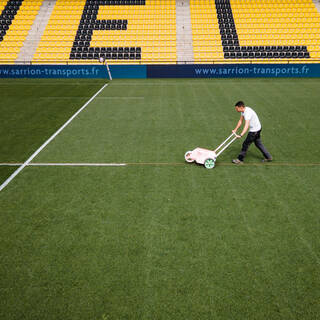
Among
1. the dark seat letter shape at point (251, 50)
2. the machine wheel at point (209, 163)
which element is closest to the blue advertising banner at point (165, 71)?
the dark seat letter shape at point (251, 50)

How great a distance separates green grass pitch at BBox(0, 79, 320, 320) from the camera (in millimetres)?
3598

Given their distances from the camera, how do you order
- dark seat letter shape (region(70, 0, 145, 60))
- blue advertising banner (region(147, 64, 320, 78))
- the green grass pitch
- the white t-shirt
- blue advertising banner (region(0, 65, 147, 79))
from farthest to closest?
dark seat letter shape (region(70, 0, 145, 60)), blue advertising banner (region(0, 65, 147, 79)), blue advertising banner (region(147, 64, 320, 78)), the white t-shirt, the green grass pitch

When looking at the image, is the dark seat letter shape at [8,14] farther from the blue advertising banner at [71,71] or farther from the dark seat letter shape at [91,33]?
the blue advertising banner at [71,71]

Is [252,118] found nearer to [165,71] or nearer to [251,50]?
[165,71]

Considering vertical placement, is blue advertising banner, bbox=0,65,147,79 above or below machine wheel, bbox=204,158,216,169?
above

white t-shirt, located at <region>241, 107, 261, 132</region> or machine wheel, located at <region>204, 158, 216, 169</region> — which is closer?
white t-shirt, located at <region>241, 107, 261, 132</region>

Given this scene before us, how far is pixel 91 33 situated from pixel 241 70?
1670cm

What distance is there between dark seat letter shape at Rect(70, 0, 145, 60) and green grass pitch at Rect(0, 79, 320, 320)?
52.5 ft

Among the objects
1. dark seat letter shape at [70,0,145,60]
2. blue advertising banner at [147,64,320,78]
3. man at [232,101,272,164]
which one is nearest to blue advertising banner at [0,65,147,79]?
blue advertising banner at [147,64,320,78]

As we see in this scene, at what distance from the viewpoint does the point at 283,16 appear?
1069 inches

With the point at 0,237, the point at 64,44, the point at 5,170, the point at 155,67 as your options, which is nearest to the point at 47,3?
the point at 64,44

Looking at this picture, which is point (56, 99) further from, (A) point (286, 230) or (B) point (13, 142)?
(A) point (286, 230)

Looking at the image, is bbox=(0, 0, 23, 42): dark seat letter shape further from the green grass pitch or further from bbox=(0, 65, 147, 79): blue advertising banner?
the green grass pitch

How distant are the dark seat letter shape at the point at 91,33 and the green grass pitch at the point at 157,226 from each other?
1599 cm
